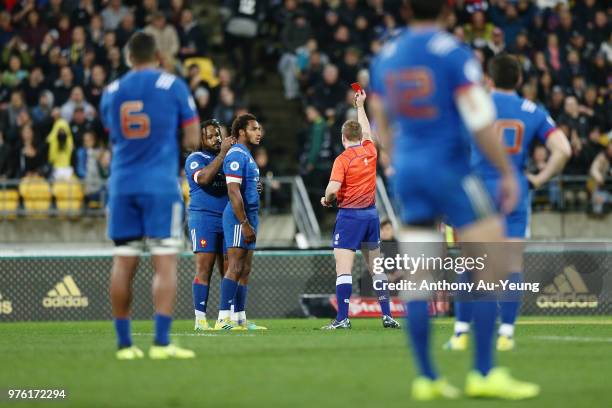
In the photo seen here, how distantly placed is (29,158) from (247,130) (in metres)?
8.50

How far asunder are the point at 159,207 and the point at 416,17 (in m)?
2.93

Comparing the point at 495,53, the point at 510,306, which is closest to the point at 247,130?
the point at 510,306

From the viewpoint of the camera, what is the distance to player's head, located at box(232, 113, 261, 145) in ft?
47.2

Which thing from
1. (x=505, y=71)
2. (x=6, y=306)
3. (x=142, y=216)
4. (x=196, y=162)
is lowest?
(x=6, y=306)

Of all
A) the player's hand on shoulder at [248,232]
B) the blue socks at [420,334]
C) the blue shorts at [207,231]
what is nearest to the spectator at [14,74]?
the blue shorts at [207,231]

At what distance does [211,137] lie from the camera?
15.0m

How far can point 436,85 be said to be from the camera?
7.30m

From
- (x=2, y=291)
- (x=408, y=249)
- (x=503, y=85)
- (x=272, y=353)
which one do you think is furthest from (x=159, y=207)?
(x=2, y=291)

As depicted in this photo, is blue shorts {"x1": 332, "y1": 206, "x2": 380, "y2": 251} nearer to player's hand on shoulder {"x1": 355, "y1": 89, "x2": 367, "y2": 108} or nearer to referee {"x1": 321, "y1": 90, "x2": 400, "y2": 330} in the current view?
referee {"x1": 321, "y1": 90, "x2": 400, "y2": 330}

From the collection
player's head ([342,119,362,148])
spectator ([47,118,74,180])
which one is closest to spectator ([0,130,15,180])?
spectator ([47,118,74,180])

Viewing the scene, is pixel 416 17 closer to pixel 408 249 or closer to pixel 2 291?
pixel 408 249

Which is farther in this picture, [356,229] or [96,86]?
[96,86]

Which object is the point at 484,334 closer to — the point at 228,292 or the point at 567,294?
the point at 228,292

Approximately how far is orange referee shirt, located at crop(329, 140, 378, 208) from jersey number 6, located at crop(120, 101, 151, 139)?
5179mm
